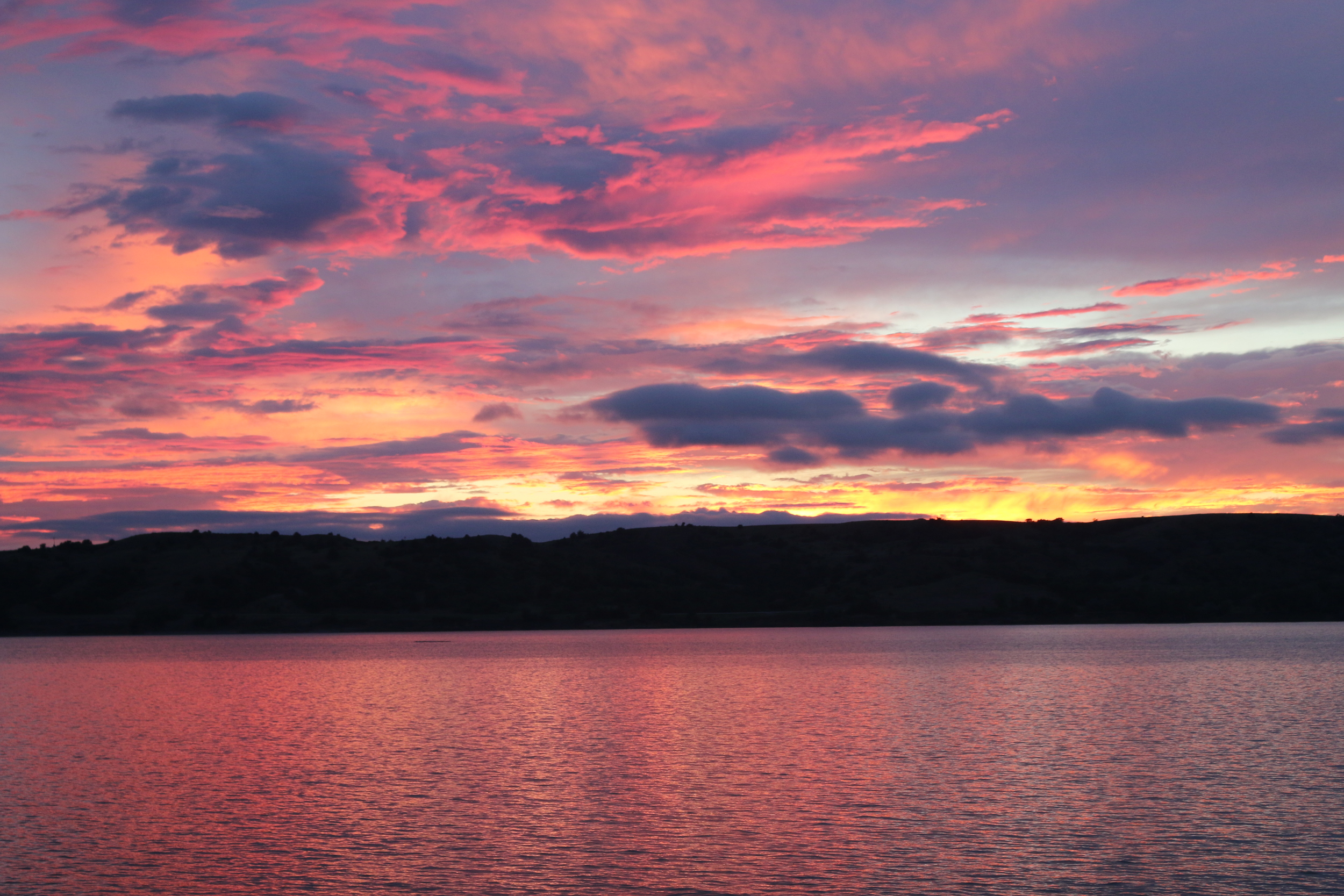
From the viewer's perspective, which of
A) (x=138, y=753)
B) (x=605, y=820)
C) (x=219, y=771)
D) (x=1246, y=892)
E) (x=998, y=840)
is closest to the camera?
(x=1246, y=892)

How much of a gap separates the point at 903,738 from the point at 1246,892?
34.5 m

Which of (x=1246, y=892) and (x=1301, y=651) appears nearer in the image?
(x=1246, y=892)

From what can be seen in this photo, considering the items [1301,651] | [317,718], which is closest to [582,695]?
[317,718]

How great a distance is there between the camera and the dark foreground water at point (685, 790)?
34.8m

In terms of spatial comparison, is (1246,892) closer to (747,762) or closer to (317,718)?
(747,762)

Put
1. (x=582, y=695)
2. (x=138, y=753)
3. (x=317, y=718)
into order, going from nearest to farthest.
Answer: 1. (x=138, y=753)
2. (x=317, y=718)
3. (x=582, y=695)

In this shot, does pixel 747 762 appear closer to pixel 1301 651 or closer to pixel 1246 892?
pixel 1246 892

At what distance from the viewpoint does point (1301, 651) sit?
146 m

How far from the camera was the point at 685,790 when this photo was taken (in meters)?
49.3

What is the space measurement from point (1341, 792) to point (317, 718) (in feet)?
213

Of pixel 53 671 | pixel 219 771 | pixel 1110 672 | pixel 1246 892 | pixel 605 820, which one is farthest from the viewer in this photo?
pixel 53 671

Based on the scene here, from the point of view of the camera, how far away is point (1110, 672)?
4628 inches

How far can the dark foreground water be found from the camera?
3478 cm

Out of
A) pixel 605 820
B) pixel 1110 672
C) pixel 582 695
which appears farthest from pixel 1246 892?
pixel 1110 672
